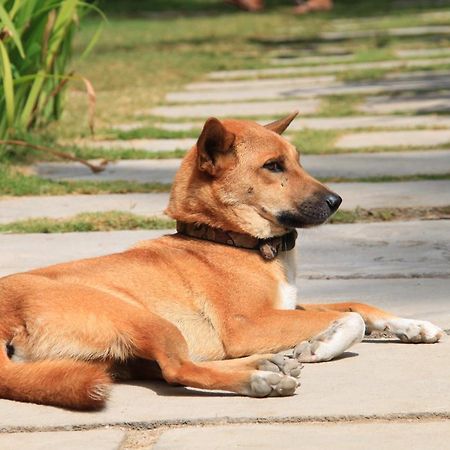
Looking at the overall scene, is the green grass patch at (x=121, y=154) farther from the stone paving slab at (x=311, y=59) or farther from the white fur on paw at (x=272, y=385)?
the stone paving slab at (x=311, y=59)

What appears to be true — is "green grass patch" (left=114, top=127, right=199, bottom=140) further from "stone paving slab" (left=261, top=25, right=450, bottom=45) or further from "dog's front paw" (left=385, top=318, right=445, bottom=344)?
"stone paving slab" (left=261, top=25, right=450, bottom=45)

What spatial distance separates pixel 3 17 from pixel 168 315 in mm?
3175

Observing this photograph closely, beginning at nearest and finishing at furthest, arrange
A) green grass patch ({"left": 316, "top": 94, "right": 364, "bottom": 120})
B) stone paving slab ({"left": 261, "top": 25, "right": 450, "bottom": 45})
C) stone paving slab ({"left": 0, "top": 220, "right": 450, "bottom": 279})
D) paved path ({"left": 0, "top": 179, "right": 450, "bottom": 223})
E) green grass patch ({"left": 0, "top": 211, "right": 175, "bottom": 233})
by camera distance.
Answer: stone paving slab ({"left": 0, "top": 220, "right": 450, "bottom": 279}) → green grass patch ({"left": 0, "top": 211, "right": 175, "bottom": 233}) → paved path ({"left": 0, "top": 179, "right": 450, "bottom": 223}) → green grass patch ({"left": 316, "top": 94, "right": 364, "bottom": 120}) → stone paving slab ({"left": 261, "top": 25, "right": 450, "bottom": 45})

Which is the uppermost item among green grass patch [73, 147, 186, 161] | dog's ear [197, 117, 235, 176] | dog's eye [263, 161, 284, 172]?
dog's ear [197, 117, 235, 176]

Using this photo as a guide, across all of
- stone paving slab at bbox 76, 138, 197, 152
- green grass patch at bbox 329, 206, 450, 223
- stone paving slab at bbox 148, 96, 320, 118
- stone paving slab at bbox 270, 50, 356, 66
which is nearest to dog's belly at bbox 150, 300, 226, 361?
green grass patch at bbox 329, 206, 450, 223

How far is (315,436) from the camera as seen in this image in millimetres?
3562

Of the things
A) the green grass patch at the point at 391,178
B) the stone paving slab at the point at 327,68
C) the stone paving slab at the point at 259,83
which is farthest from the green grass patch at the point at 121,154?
the stone paving slab at the point at 327,68

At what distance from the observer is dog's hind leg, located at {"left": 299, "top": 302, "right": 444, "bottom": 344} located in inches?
177

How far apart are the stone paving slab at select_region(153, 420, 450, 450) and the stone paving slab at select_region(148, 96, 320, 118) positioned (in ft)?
22.5

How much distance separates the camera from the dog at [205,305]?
4.06 metres

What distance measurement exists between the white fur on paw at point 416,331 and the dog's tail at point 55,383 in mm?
1126

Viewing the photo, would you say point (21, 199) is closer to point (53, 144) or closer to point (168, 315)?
point (53, 144)

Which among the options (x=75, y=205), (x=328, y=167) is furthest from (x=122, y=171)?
(x=328, y=167)

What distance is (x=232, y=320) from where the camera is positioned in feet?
14.8
